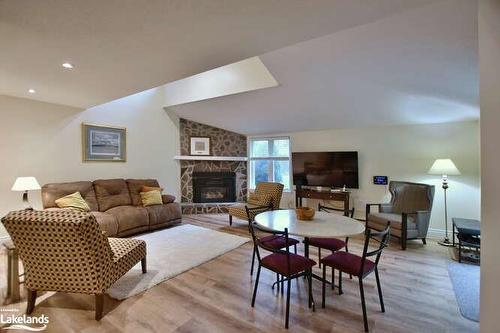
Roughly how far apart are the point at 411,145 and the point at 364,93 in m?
1.80

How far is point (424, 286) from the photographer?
2.61m

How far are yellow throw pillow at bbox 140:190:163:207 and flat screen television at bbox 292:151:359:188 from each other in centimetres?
324

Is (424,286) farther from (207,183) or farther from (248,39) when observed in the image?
(207,183)

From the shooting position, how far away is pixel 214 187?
6605mm

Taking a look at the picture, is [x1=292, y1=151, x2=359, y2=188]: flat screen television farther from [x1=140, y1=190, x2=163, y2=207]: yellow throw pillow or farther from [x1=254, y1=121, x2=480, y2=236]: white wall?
[x1=140, y1=190, x2=163, y2=207]: yellow throw pillow

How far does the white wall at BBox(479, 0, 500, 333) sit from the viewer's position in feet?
4.18

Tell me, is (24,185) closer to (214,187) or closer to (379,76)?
(214,187)

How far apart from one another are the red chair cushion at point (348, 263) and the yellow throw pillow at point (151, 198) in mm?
3702

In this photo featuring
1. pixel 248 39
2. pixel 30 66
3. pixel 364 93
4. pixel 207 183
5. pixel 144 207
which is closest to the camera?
pixel 248 39

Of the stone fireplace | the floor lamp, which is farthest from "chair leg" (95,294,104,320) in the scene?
the floor lamp

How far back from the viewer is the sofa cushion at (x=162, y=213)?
15.1 ft

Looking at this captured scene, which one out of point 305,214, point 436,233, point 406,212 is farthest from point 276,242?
point 436,233

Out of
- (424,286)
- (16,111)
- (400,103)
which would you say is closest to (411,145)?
(400,103)

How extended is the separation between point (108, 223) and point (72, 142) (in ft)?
6.24
